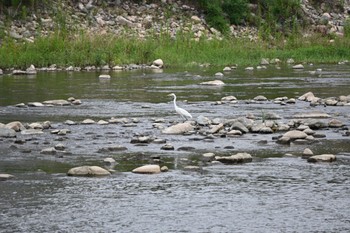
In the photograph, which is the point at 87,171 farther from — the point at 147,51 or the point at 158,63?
the point at 147,51

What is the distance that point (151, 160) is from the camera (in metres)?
11.1

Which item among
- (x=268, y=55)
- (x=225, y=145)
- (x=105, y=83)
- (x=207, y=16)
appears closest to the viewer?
(x=225, y=145)

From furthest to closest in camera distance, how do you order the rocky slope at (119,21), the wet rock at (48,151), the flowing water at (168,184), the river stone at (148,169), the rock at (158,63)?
the rocky slope at (119,21), the rock at (158,63), the wet rock at (48,151), the river stone at (148,169), the flowing water at (168,184)

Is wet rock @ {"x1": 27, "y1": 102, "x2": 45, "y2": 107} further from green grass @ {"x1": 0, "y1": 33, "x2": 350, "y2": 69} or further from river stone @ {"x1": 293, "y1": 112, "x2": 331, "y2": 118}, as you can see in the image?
green grass @ {"x1": 0, "y1": 33, "x2": 350, "y2": 69}

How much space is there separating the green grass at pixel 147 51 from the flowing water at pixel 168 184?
1232cm

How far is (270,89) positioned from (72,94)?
5.03m

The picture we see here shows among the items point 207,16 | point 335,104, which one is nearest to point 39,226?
point 335,104

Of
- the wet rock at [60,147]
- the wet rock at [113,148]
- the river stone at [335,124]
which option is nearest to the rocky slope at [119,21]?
the river stone at [335,124]

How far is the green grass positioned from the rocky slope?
160 cm

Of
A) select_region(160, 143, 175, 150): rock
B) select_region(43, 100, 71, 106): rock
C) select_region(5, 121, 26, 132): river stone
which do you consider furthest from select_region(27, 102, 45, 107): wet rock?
select_region(160, 143, 175, 150): rock

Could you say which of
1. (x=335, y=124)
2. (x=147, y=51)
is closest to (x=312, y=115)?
(x=335, y=124)

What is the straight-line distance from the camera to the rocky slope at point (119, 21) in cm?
3388

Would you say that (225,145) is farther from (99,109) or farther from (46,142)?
(99,109)

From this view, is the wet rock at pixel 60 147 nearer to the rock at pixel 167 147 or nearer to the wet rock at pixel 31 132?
the rock at pixel 167 147
